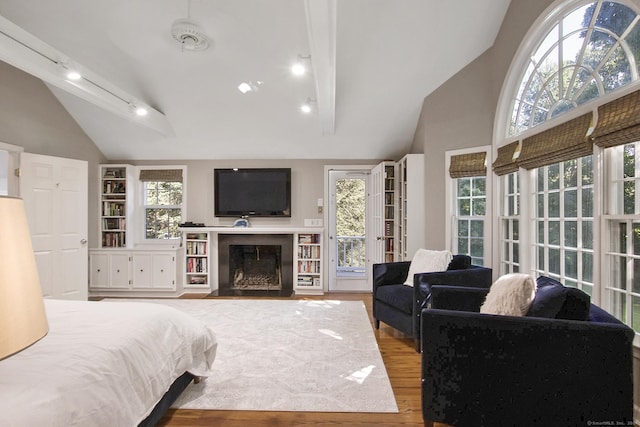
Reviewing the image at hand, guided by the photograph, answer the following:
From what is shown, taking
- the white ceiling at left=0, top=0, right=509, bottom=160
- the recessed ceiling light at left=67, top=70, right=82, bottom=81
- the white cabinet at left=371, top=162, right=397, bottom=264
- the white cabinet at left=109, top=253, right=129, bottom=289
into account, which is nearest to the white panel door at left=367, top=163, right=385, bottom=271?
the white cabinet at left=371, top=162, right=397, bottom=264

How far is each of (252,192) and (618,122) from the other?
4.35 metres

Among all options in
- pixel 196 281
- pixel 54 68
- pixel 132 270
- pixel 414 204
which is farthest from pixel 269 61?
pixel 132 270

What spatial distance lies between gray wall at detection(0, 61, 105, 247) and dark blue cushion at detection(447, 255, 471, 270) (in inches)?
198

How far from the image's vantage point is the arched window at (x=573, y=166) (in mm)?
1999

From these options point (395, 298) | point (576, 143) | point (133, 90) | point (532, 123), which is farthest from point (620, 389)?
point (133, 90)

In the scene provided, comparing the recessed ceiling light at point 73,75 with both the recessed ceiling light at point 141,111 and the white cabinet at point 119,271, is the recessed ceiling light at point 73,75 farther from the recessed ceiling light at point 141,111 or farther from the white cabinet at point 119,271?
the white cabinet at point 119,271

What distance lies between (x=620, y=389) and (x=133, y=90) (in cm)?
502

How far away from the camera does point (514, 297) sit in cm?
180

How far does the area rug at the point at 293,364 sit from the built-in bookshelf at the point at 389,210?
45.1 inches

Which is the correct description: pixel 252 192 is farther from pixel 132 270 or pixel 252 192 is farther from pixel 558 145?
pixel 558 145

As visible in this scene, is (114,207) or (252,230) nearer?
(252,230)

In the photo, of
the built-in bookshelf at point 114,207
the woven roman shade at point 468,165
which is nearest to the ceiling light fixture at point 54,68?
the built-in bookshelf at point 114,207

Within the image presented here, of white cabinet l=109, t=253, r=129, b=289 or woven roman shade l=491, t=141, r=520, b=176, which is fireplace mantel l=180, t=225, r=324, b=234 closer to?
white cabinet l=109, t=253, r=129, b=289

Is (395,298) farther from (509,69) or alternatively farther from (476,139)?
(509,69)
